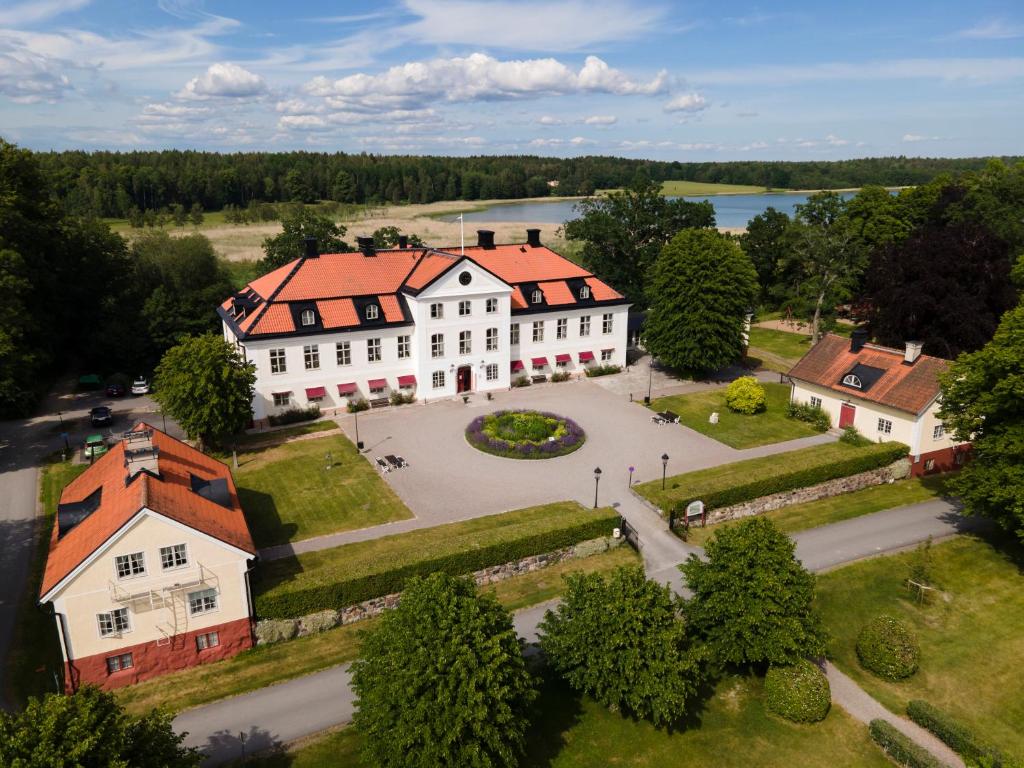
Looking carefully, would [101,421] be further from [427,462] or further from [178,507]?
[178,507]

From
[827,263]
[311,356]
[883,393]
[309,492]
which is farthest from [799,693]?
[827,263]

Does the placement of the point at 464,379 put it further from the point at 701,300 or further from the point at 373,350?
the point at 701,300

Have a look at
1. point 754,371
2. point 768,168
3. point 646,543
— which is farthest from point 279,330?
point 768,168

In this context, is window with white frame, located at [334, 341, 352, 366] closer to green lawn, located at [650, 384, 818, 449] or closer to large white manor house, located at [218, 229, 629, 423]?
large white manor house, located at [218, 229, 629, 423]

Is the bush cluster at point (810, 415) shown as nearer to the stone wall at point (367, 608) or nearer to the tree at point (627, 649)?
the stone wall at point (367, 608)

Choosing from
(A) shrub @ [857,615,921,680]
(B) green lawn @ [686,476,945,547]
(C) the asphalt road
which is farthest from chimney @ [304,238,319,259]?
(A) shrub @ [857,615,921,680]
